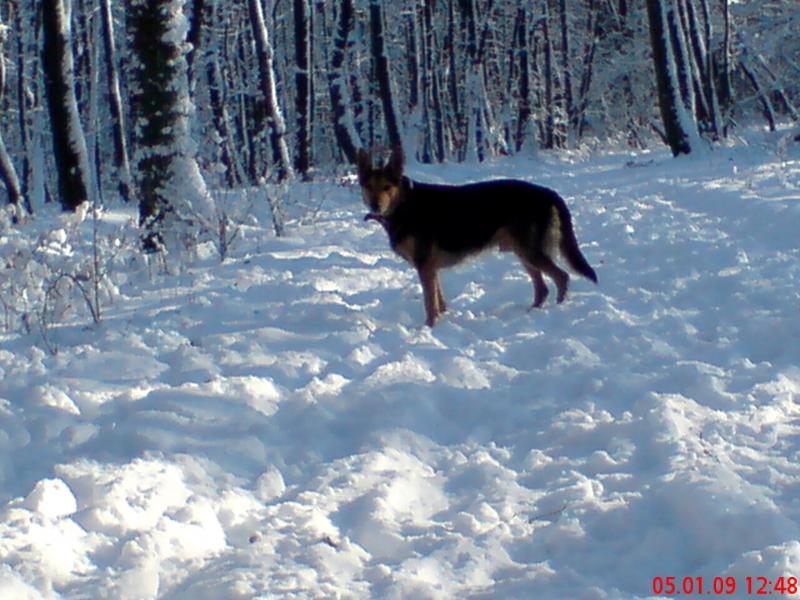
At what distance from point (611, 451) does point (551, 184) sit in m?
12.3

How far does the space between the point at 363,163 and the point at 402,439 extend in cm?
312

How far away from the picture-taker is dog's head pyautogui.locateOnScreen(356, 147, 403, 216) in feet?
23.5

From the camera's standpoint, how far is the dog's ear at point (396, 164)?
7.10 m

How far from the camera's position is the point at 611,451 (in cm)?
440

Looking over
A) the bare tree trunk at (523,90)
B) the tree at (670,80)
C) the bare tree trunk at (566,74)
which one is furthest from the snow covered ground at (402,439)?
the bare tree trunk at (566,74)

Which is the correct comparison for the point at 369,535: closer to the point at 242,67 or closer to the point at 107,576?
the point at 107,576

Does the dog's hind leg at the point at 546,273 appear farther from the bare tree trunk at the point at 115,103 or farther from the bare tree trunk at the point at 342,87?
the bare tree trunk at the point at 115,103

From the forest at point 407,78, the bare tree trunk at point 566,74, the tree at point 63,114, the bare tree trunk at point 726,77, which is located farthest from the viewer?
the bare tree trunk at point 566,74

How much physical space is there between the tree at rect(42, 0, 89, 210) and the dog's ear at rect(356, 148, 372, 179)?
669 cm

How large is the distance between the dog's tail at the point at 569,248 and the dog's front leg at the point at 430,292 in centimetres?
105

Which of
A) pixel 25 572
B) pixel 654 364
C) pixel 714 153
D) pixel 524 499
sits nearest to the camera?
pixel 25 572

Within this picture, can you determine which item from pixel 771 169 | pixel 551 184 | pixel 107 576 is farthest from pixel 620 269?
pixel 551 184

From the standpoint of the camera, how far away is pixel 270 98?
1903 centimetres

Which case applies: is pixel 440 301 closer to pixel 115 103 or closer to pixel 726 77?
pixel 115 103
